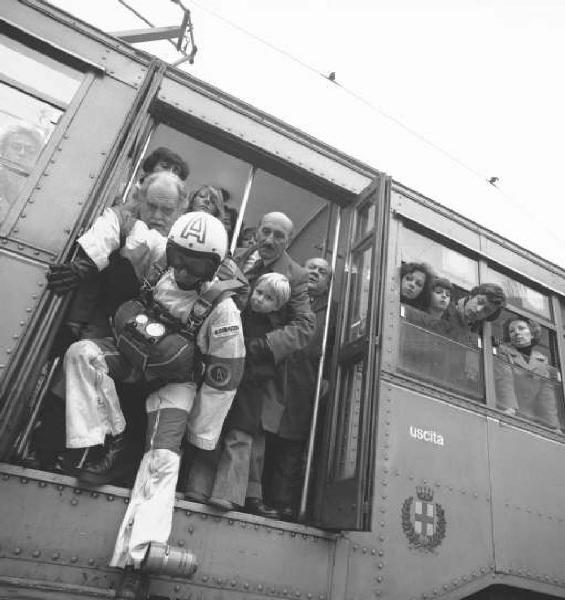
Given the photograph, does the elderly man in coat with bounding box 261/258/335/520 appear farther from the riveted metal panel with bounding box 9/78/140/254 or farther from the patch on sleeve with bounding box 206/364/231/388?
the riveted metal panel with bounding box 9/78/140/254

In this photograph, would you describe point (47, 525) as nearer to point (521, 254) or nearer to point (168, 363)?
point (168, 363)

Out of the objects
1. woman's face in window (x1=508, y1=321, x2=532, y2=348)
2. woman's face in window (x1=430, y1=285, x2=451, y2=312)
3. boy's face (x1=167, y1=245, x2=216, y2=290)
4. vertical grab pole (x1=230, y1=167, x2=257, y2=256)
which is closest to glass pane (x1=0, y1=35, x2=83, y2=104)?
vertical grab pole (x1=230, y1=167, x2=257, y2=256)

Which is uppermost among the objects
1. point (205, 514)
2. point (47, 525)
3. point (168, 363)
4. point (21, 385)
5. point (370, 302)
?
point (370, 302)

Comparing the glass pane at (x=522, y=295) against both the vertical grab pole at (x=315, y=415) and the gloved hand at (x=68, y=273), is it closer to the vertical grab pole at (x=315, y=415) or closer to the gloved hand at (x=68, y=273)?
the vertical grab pole at (x=315, y=415)

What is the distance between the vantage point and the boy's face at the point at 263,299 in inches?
101

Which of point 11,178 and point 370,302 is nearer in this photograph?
point 11,178

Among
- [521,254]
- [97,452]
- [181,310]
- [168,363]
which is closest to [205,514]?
[97,452]

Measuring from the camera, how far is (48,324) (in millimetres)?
2145

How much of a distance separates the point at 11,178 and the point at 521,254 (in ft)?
14.4

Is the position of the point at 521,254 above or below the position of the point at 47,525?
above

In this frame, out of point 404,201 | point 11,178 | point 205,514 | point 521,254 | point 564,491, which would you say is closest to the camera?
point 205,514

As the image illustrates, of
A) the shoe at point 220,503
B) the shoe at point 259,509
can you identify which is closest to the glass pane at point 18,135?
the shoe at point 220,503

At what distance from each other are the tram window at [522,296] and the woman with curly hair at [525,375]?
0.56ft

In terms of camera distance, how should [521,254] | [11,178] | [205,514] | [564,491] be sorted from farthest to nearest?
[521,254] → [564,491] → [11,178] → [205,514]
